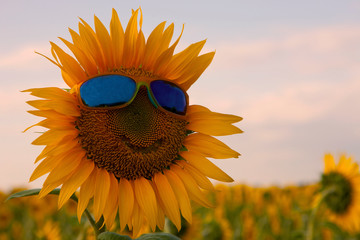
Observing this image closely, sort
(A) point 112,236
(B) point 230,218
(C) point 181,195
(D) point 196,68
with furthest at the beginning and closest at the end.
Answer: (B) point 230,218 < (D) point 196,68 < (C) point 181,195 < (A) point 112,236

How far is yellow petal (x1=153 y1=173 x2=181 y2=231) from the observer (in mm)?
2486

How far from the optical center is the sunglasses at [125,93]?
2.43 metres

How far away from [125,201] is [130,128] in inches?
16.6

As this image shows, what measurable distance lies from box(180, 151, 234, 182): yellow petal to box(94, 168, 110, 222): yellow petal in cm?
48

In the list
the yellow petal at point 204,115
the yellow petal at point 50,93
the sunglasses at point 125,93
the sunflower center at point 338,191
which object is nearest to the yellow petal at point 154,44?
the sunglasses at point 125,93

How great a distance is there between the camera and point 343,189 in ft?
18.8

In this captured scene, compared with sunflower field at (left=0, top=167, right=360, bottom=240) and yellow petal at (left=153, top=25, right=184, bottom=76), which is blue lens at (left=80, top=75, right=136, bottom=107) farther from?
sunflower field at (left=0, top=167, right=360, bottom=240)

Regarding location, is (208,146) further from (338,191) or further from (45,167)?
(338,191)

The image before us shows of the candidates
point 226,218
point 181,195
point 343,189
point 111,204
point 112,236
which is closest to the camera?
point 112,236

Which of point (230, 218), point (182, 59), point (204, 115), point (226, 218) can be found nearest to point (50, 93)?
point (182, 59)

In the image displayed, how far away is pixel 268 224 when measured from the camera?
9.65 m

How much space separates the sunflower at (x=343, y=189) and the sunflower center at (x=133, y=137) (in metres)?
3.63

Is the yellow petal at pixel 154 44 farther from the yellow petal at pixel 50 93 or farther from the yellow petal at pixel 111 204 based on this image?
the yellow petal at pixel 111 204

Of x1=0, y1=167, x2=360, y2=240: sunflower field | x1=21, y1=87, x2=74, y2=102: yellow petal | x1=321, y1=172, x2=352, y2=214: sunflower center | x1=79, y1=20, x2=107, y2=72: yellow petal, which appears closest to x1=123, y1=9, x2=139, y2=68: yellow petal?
x1=79, y1=20, x2=107, y2=72: yellow petal
